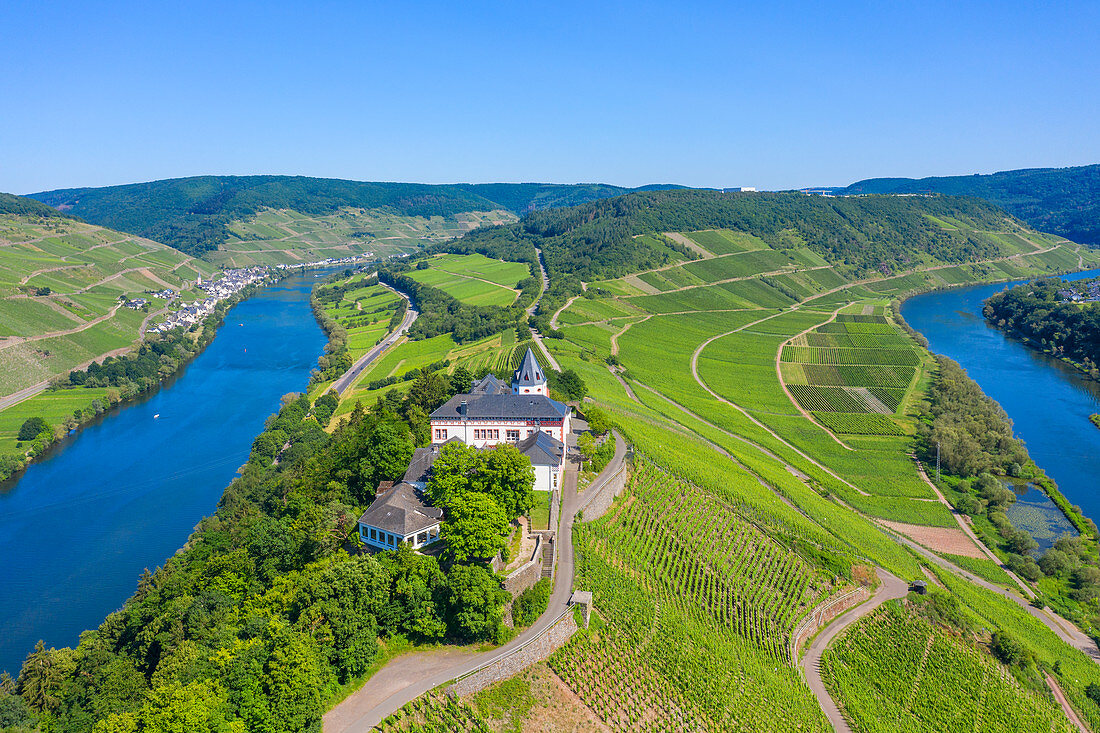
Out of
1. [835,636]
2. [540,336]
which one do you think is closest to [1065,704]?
[835,636]

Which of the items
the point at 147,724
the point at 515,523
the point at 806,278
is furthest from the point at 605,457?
the point at 806,278

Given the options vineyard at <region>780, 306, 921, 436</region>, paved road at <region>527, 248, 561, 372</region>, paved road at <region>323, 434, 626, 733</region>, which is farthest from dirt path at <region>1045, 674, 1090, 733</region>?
paved road at <region>527, 248, 561, 372</region>

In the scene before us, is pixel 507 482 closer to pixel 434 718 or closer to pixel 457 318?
pixel 434 718

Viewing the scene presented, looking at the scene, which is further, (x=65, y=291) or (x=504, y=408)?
(x=65, y=291)

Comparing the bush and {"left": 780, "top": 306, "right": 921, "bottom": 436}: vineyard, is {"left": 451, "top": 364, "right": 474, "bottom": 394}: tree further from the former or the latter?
{"left": 780, "top": 306, "right": 921, "bottom": 436}: vineyard

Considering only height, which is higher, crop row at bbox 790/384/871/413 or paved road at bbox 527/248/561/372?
paved road at bbox 527/248/561/372

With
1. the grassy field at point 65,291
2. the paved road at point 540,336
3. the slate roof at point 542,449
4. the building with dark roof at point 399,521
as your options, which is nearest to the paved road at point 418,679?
the slate roof at point 542,449
